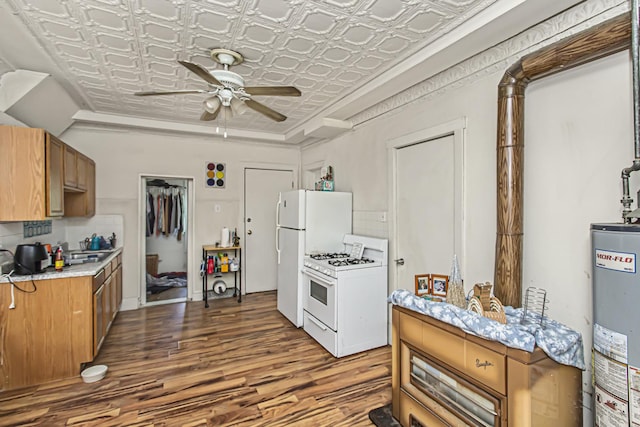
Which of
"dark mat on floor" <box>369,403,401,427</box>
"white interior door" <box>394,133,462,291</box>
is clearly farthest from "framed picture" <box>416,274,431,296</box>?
"dark mat on floor" <box>369,403,401,427</box>

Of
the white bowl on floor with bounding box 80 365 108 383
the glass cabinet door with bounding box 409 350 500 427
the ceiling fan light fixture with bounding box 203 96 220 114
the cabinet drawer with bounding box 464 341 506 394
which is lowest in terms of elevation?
the white bowl on floor with bounding box 80 365 108 383

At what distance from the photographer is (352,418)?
2203 mm

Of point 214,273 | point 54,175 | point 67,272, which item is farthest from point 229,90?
point 214,273

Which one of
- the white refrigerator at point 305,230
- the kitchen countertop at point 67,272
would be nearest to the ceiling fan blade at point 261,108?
the white refrigerator at point 305,230

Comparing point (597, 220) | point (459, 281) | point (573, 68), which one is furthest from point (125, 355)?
point (573, 68)

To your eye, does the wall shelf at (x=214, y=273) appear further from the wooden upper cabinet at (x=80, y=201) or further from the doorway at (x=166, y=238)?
the wooden upper cabinet at (x=80, y=201)

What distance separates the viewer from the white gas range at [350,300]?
10.1 ft

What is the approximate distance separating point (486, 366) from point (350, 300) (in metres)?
1.65

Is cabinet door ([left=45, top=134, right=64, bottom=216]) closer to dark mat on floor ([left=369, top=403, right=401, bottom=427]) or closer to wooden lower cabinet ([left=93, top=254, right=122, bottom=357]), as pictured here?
wooden lower cabinet ([left=93, top=254, right=122, bottom=357])

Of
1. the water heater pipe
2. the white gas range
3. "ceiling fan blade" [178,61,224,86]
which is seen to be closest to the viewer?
the water heater pipe

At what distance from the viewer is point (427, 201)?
9.62 ft

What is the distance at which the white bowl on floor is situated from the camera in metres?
2.64

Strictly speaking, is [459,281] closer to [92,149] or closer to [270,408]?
[270,408]

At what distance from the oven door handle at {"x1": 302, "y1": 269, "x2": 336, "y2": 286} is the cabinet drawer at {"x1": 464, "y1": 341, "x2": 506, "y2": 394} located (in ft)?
5.14
